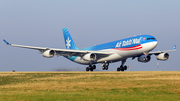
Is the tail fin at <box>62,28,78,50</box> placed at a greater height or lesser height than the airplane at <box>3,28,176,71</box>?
greater

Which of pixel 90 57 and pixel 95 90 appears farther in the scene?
pixel 90 57

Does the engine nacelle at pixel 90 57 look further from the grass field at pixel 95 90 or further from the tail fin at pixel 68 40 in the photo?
the grass field at pixel 95 90

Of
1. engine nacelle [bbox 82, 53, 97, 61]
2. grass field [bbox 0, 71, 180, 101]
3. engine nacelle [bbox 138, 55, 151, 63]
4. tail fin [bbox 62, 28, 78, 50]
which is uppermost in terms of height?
tail fin [bbox 62, 28, 78, 50]

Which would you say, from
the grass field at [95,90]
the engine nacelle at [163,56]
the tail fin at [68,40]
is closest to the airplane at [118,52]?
the engine nacelle at [163,56]

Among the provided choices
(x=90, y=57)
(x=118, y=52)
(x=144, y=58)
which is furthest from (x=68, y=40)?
(x=144, y=58)

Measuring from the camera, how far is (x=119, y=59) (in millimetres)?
61781

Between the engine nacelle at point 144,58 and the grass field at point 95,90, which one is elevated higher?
the engine nacelle at point 144,58

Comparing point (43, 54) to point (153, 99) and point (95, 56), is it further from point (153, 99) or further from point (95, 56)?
point (153, 99)

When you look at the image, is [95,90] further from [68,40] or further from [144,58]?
[68,40]

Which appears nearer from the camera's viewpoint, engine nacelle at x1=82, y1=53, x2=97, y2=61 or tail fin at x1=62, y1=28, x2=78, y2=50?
engine nacelle at x1=82, y1=53, x2=97, y2=61

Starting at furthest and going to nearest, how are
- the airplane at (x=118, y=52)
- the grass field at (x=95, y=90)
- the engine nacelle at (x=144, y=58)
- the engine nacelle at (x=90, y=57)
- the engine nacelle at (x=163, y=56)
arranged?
the engine nacelle at (x=163, y=56)
the engine nacelle at (x=90, y=57)
the engine nacelle at (x=144, y=58)
the airplane at (x=118, y=52)
the grass field at (x=95, y=90)

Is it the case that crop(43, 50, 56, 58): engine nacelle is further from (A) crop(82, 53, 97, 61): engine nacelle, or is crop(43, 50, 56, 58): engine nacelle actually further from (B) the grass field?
(B) the grass field

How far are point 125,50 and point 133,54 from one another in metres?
1.93

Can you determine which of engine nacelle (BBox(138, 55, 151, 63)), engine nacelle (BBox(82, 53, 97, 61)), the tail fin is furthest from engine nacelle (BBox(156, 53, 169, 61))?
the tail fin
